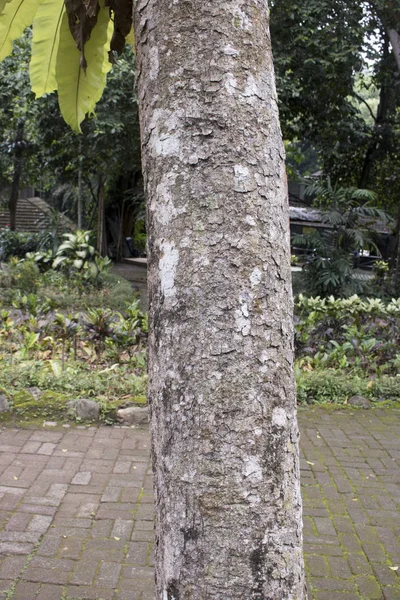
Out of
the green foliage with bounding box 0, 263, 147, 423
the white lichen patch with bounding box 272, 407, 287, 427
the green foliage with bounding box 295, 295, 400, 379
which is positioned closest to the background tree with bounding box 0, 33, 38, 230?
the green foliage with bounding box 0, 263, 147, 423

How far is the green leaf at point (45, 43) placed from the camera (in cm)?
192

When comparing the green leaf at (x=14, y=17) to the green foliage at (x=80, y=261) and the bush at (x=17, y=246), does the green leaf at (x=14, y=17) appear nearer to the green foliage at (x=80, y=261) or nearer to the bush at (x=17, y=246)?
the green foliage at (x=80, y=261)

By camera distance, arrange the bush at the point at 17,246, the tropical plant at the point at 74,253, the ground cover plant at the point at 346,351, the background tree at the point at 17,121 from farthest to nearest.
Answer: the bush at the point at 17,246 < the background tree at the point at 17,121 < the tropical plant at the point at 74,253 < the ground cover plant at the point at 346,351

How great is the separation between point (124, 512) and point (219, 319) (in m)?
2.82

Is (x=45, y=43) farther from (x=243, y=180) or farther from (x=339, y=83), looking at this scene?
(x=339, y=83)

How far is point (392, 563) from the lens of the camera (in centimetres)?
310

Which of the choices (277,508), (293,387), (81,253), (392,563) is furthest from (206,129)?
(81,253)

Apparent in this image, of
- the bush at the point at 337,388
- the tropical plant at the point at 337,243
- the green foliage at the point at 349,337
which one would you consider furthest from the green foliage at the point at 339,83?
the bush at the point at 337,388

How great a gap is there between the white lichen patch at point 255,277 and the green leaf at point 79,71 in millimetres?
1068

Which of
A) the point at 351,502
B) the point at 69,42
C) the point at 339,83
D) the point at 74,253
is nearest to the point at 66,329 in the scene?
the point at 351,502

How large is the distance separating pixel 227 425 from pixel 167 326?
200 millimetres

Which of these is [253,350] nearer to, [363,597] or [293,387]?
[293,387]

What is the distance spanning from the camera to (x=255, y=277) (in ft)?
3.50

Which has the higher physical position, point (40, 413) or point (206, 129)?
point (206, 129)
